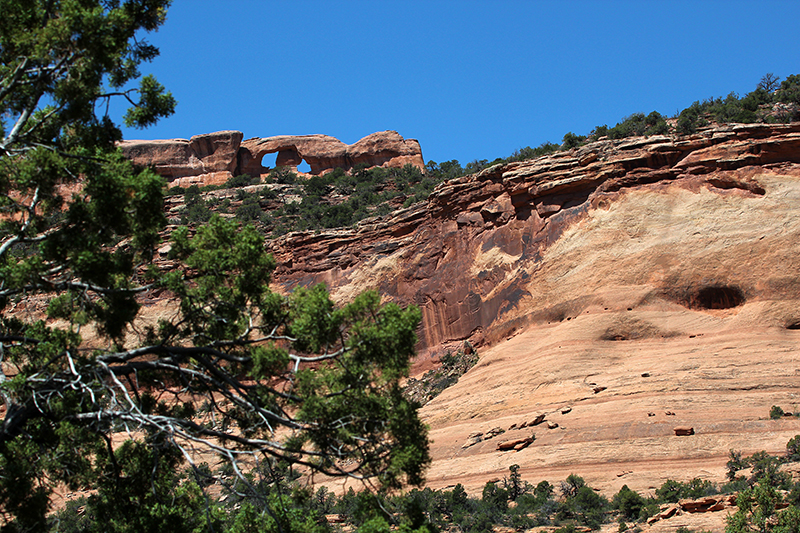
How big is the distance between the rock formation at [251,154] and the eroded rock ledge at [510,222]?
89.3ft

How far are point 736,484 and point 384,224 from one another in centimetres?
2321

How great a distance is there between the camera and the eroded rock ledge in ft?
84.3

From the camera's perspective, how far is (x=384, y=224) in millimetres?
35281

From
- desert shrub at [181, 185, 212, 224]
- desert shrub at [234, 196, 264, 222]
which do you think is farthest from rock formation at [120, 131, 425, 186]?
desert shrub at [234, 196, 264, 222]

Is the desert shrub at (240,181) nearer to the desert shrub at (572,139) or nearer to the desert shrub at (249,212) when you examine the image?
the desert shrub at (249,212)

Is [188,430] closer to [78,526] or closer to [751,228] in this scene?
[78,526]

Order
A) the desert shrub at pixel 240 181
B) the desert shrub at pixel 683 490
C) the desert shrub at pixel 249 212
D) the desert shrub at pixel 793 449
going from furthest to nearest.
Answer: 1. the desert shrub at pixel 240 181
2. the desert shrub at pixel 249 212
3. the desert shrub at pixel 793 449
4. the desert shrub at pixel 683 490

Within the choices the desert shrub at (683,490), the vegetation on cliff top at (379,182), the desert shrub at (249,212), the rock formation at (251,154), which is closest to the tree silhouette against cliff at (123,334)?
Result: the desert shrub at (683,490)

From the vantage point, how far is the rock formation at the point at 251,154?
201ft

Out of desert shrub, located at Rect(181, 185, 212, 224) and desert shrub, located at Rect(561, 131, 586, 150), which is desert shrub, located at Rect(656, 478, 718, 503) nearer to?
desert shrub, located at Rect(561, 131, 586, 150)

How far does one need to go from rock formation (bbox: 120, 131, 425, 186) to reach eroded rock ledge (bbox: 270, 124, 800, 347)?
2721 cm

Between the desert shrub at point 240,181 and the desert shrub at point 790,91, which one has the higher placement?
the desert shrub at point 240,181

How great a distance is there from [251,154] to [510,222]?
39277 millimetres

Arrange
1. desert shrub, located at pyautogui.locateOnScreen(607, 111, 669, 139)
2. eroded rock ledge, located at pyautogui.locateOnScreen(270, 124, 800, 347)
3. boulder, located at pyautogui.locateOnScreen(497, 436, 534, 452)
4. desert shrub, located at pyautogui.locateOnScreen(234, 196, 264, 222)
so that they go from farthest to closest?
desert shrub, located at pyautogui.locateOnScreen(234, 196, 264, 222)
desert shrub, located at pyautogui.locateOnScreen(607, 111, 669, 139)
eroded rock ledge, located at pyautogui.locateOnScreen(270, 124, 800, 347)
boulder, located at pyautogui.locateOnScreen(497, 436, 534, 452)
